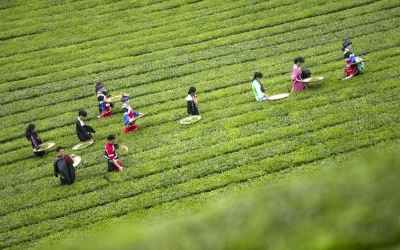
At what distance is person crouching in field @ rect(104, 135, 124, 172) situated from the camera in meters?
17.1

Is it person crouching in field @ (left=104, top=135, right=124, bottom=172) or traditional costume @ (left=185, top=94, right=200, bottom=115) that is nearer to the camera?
person crouching in field @ (left=104, top=135, right=124, bottom=172)

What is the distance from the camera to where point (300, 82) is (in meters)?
20.7

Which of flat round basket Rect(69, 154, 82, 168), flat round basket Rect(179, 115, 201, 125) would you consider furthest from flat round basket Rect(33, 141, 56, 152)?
flat round basket Rect(179, 115, 201, 125)

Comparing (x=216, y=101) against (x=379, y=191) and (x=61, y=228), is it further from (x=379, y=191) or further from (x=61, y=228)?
(x=379, y=191)

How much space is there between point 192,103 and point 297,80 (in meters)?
4.05

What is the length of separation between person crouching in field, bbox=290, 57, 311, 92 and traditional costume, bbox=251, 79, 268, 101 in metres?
1.22

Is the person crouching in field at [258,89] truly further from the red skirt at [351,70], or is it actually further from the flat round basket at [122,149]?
the flat round basket at [122,149]

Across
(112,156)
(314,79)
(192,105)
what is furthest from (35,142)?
(314,79)

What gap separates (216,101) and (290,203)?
58.4 feet

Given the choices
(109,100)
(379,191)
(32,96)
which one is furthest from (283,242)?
(32,96)

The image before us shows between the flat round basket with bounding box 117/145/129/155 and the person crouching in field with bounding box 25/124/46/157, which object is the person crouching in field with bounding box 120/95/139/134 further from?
the person crouching in field with bounding box 25/124/46/157

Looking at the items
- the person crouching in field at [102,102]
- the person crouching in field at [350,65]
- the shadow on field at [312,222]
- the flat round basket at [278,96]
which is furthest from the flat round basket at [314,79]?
the shadow on field at [312,222]

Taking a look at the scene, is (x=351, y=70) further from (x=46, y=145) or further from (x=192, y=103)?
(x=46, y=145)

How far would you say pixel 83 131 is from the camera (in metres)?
19.6
